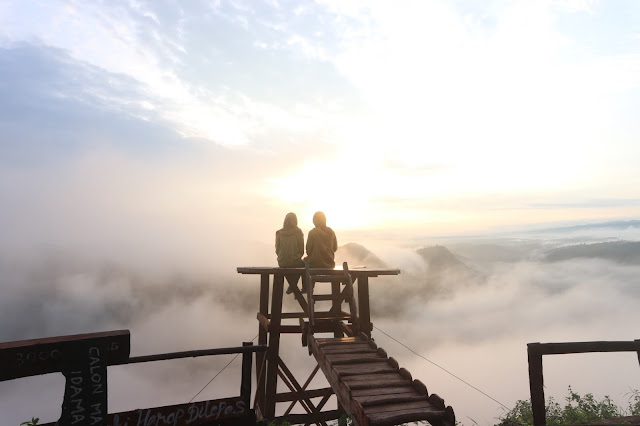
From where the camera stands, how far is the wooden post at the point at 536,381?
4.82 m

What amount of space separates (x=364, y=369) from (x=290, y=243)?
3.95 m

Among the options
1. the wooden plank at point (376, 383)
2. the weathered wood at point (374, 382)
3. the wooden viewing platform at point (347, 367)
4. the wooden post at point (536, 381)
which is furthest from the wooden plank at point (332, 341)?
the wooden post at point (536, 381)

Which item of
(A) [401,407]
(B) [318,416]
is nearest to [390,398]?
(A) [401,407]

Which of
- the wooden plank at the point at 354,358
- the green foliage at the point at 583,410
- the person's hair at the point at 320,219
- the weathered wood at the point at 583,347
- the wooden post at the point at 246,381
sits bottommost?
the green foliage at the point at 583,410

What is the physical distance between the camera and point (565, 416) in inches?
360

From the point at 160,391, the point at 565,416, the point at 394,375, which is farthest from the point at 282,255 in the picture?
the point at 160,391

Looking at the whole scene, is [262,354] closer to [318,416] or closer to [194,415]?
[318,416]

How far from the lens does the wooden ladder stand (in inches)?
324

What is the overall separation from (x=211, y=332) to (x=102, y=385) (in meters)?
177

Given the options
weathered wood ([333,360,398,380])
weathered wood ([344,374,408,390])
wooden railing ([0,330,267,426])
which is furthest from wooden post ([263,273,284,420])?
wooden railing ([0,330,267,426])

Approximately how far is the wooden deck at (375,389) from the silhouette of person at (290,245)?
98.7 inches

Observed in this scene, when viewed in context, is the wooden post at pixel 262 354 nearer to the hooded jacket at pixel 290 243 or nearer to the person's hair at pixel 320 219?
the hooded jacket at pixel 290 243

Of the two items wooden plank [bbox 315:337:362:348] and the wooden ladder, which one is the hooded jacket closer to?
the wooden ladder

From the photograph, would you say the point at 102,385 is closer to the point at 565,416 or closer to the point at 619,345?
the point at 619,345
